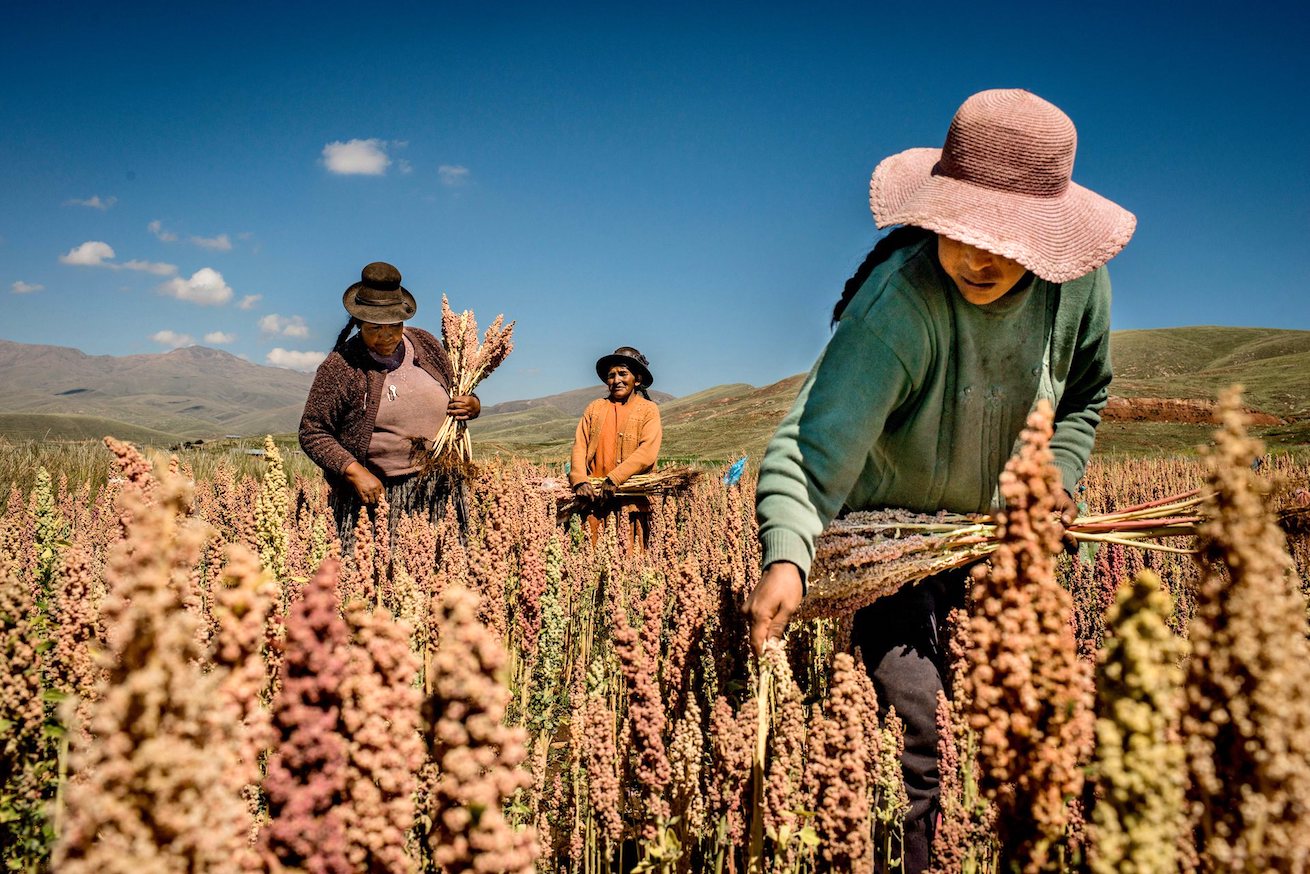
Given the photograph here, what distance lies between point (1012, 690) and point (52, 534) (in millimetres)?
5992

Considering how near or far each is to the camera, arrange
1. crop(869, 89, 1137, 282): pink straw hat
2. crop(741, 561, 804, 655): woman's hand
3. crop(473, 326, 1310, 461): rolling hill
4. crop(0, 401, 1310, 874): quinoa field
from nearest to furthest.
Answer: crop(0, 401, 1310, 874): quinoa field < crop(741, 561, 804, 655): woman's hand < crop(869, 89, 1137, 282): pink straw hat < crop(473, 326, 1310, 461): rolling hill

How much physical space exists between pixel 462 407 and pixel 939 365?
487 cm

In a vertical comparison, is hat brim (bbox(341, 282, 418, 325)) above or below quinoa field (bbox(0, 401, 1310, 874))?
above

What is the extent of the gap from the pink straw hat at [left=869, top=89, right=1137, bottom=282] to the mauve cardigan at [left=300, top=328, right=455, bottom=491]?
458 centimetres

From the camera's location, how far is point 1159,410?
22656 millimetres

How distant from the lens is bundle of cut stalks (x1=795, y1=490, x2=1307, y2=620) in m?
2.10

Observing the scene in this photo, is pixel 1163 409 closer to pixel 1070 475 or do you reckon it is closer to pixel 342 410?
pixel 1070 475

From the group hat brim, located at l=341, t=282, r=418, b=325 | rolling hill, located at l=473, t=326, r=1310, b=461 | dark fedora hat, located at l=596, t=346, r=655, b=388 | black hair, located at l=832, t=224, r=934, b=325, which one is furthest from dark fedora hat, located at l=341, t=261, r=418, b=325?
black hair, located at l=832, t=224, r=934, b=325

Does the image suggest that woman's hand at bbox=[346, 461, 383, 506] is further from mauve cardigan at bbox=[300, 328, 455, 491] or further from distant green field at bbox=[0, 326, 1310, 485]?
distant green field at bbox=[0, 326, 1310, 485]

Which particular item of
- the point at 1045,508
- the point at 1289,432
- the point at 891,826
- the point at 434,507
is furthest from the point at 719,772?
the point at 1289,432

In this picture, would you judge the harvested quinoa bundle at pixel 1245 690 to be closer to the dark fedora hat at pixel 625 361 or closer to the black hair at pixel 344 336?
the black hair at pixel 344 336

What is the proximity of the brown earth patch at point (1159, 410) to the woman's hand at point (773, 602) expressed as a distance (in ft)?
73.5

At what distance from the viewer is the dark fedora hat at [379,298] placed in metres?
5.57

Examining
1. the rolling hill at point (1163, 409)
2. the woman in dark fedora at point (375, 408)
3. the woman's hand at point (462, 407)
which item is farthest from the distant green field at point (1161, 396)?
the woman in dark fedora at point (375, 408)
